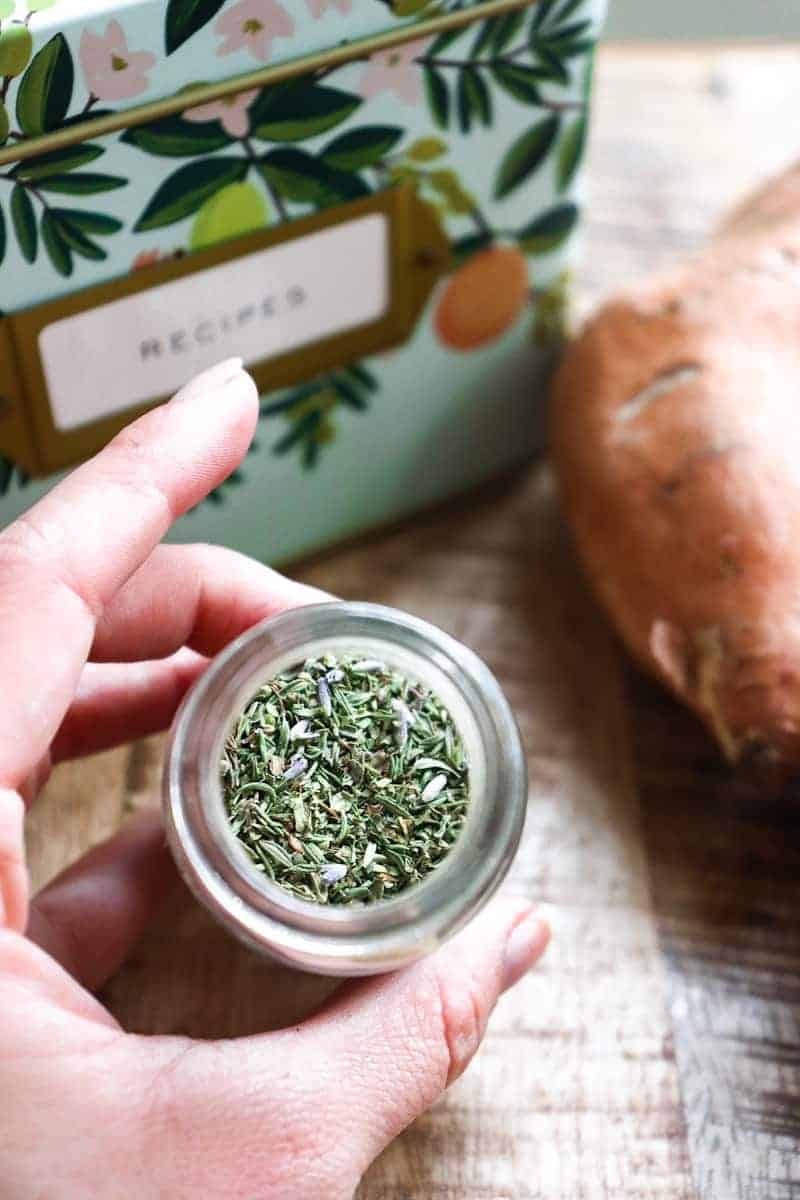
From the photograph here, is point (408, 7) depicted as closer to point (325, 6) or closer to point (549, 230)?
point (325, 6)

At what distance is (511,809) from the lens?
0.53 m

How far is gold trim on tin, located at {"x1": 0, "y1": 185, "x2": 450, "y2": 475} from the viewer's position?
0.59m

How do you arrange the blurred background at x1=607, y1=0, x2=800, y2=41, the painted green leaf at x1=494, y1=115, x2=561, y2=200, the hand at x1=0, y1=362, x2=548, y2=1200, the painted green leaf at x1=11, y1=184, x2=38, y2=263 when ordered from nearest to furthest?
the hand at x1=0, y1=362, x2=548, y2=1200, the painted green leaf at x1=11, y1=184, x2=38, y2=263, the painted green leaf at x1=494, y1=115, x2=561, y2=200, the blurred background at x1=607, y1=0, x2=800, y2=41

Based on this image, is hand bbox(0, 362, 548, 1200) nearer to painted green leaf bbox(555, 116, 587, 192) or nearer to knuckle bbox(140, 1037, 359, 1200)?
knuckle bbox(140, 1037, 359, 1200)

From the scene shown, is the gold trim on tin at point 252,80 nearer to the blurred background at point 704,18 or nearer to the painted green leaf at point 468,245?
the painted green leaf at point 468,245

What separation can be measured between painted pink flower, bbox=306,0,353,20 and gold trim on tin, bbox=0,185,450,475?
0.09m

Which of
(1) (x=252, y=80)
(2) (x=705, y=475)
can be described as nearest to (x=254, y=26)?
(1) (x=252, y=80)

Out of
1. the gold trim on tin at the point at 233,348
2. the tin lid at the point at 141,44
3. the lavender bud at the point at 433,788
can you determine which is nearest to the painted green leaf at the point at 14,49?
the tin lid at the point at 141,44

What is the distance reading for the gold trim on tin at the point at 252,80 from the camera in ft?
1.75

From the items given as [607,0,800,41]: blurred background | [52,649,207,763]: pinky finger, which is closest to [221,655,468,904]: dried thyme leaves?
[52,649,207,763]: pinky finger

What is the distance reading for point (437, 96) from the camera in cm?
61

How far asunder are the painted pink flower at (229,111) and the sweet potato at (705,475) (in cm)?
24

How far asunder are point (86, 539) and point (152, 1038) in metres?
0.18

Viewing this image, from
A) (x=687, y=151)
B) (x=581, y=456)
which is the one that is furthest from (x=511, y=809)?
(x=687, y=151)
